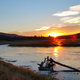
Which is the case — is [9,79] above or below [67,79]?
above

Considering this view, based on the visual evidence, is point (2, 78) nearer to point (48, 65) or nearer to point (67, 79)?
point (67, 79)

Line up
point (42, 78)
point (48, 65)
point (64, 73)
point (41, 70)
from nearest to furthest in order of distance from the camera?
point (42, 78) < point (64, 73) < point (41, 70) < point (48, 65)

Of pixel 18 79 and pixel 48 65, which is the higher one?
pixel 18 79

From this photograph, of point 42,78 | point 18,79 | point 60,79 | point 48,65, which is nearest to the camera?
point 18,79

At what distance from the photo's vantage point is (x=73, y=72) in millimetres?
13938

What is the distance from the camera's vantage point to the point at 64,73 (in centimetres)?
1359

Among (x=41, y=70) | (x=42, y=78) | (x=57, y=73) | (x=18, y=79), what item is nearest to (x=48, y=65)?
(x=41, y=70)

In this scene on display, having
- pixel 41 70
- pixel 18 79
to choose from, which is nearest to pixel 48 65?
pixel 41 70

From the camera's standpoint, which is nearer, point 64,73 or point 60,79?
point 60,79

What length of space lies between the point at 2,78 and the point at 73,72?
8.50 meters

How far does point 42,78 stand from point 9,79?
260 cm

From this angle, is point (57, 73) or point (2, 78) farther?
point (57, 73)

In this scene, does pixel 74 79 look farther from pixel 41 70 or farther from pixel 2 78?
pixel 2 78

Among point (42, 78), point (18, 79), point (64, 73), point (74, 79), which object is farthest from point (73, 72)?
point (18, 79)
